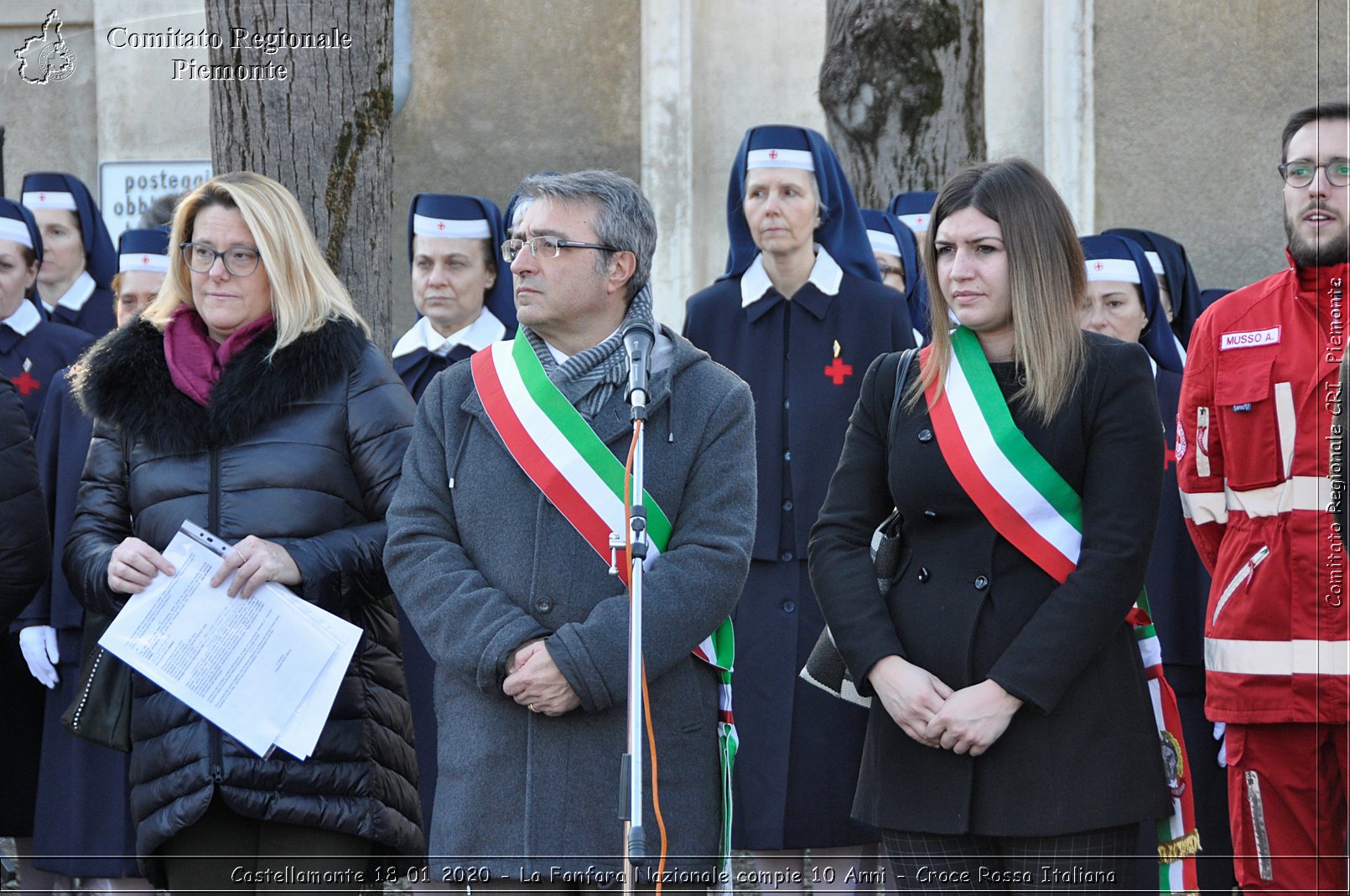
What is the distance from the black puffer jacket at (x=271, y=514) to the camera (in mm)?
4195

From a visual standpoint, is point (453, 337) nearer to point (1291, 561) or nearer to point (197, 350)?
point (197, 350)

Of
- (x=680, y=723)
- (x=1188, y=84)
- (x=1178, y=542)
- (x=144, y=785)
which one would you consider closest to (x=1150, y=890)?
(x=680, y=723)

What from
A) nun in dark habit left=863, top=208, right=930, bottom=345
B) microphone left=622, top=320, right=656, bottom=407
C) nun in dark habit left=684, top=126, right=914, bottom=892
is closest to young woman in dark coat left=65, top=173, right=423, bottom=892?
microphone left=622, top=320, right=656, bottom=407

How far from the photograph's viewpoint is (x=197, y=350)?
14.7 feet

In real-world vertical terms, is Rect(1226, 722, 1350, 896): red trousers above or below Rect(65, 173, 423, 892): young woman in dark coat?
below

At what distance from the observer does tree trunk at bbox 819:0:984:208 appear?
8484 millimetres

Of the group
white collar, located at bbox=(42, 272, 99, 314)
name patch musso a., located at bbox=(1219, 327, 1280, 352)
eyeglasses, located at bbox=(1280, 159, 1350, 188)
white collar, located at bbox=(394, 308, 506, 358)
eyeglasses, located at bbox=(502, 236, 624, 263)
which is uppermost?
eyeglasses, located at bbox=(1280, 159, 1350, 188)

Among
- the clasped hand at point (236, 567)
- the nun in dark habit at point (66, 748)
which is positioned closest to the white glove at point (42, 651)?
the nun in dark habit at point (66, 748)

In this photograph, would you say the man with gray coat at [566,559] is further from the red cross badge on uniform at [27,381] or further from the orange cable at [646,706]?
the red cross badge on uniform at [27,381]

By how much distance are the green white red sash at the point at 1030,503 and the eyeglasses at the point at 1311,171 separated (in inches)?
58.7

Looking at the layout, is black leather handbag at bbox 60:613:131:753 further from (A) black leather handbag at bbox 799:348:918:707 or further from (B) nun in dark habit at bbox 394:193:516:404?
(B) nun in dark habit at bbox 394:193:516:404

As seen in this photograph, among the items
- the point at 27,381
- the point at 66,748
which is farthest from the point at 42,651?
the point at 27,381

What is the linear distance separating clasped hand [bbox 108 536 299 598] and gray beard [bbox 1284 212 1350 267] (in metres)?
3.00

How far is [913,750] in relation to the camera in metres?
3.91
